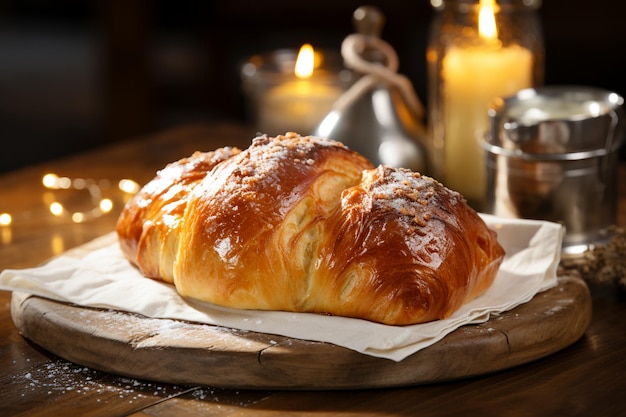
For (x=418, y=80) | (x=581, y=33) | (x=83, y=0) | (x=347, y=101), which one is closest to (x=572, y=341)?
(x=347, y=101)

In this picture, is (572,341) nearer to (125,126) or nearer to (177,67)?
(125,126)

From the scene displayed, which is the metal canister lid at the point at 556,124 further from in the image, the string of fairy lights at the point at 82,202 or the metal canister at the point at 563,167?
the string of fairy lights at the point at 82,202

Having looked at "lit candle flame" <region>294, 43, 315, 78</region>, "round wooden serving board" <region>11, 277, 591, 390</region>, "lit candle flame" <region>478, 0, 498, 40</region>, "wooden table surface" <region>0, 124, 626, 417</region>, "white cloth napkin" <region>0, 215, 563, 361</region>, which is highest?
"lit candle flame" <region>478, 0, 498, 40</region>

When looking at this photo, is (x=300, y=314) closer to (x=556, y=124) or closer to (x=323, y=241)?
(x=323, y=241)

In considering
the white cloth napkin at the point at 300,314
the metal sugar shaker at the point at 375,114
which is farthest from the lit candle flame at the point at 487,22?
the white cloth napkin at the point at 300,314

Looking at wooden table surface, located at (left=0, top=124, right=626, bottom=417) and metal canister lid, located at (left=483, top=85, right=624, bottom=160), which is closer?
wooden table surface, located at (left=0, top=124, right=626, bottom=417)

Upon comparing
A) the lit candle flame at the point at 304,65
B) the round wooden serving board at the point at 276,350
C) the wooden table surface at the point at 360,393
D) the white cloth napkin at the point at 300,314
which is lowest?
the wooden table surface at the point at 360,393

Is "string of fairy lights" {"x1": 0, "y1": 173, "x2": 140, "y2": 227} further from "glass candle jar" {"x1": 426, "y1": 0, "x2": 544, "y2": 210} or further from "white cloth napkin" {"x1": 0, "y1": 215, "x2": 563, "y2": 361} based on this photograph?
"glass candle jar" {"x1": 426, "y1": 0, "x2": 544, "y2": 210}

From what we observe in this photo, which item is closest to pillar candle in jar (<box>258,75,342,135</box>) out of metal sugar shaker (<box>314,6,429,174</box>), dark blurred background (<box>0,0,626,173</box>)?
metal sugar shaker (<box>314,6,429,174</box>)
